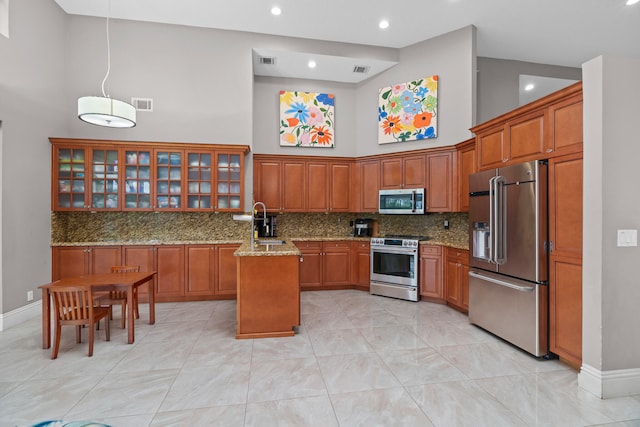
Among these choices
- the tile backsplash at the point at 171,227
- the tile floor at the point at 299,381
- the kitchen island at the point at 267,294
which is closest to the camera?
the tile floor at the point at 299,381

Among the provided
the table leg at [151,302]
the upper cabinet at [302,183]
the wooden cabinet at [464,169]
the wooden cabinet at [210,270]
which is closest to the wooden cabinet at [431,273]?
the wooden cabinet at [464,169]

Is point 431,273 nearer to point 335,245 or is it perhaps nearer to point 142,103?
point 335,245

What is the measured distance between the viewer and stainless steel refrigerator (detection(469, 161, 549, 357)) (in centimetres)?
280

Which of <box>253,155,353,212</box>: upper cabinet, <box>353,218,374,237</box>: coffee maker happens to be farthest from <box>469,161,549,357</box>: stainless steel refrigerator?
<box>253,155,353,212</box>: upper cabinet

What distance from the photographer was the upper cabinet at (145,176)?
447cm

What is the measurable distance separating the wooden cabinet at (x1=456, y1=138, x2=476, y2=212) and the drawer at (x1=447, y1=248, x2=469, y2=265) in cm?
61

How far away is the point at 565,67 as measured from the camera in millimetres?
5711

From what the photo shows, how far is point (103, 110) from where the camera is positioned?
2766 mm

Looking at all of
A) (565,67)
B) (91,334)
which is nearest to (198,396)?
(91,334)

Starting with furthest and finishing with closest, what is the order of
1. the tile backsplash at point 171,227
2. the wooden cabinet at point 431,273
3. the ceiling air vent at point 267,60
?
the ceiling air vent at point 267,60 → the tile backsplash at point 171,227 → the wooden cabinet at point 431,273

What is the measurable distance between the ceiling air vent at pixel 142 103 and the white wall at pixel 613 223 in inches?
210

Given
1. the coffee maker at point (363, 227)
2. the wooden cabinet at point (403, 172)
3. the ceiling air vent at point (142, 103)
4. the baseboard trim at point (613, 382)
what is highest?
the ceiling air vent at point (142, 103)

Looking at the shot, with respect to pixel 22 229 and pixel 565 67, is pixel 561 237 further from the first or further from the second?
pixel 22 229

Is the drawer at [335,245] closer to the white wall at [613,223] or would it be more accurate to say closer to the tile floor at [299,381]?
the tile floor at [299,381]
